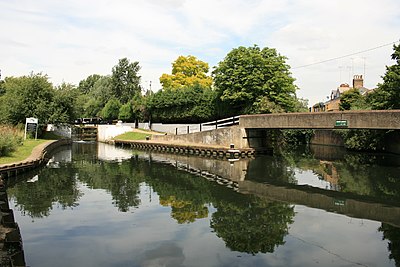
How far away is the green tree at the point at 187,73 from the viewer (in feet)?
181

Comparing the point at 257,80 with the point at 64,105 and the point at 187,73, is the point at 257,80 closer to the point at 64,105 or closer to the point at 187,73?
the point at 64,105

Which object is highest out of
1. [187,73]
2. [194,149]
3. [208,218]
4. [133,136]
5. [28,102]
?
[187,73]

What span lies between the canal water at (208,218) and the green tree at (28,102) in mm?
18501

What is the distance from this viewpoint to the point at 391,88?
27062mm

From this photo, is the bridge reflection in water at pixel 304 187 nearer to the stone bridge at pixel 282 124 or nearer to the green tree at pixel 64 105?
the stone bridge at pixel 282 124

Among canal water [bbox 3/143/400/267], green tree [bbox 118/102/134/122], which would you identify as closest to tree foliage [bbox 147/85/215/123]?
green tree [bbox 118/102/134/122]

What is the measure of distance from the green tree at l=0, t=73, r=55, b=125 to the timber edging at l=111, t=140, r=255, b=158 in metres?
9.88

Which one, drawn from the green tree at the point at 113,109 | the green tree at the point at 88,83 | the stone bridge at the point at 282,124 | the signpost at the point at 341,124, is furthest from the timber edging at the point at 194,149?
the green tree at the point at 88,83

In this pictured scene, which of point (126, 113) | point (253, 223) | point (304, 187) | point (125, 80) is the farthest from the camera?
point (125, 80)

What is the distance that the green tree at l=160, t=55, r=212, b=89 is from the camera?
55.2 meters

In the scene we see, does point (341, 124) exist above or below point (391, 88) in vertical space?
below

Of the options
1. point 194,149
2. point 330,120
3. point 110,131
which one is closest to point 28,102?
point 110,131

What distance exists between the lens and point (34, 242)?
968 centimetres

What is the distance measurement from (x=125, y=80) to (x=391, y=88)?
51.6 meters
